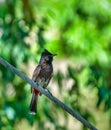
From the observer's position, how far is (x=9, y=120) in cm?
534

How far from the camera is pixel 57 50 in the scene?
6.74m

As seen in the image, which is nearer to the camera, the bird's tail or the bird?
the bird

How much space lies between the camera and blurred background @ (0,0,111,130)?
539 centimetres

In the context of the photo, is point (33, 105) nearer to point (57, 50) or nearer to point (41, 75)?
point (41, 75)

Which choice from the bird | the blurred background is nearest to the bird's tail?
the bird

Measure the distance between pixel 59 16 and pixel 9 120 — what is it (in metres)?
1.50

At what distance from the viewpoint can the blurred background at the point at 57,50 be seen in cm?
539

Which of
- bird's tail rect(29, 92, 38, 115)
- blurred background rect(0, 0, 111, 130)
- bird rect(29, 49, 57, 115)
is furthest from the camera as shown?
blurred background rect(0, 0, 111, 130)

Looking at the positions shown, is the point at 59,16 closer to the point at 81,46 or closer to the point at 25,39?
the point at 81,46

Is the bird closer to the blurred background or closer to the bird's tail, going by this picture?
the bird's tail

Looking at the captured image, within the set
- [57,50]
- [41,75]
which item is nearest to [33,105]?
[41,75]

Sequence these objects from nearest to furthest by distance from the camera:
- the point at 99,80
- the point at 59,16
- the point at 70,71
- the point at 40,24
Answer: the point at 99,80
the point at 70,71
the point at 40,24
the point at 59,16

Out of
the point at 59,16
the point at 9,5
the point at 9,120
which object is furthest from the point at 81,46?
the point at 9,120

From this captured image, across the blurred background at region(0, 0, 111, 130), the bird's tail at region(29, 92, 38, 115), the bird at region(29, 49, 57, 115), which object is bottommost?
the bird's tail at region(29, 92, 38, 115)
